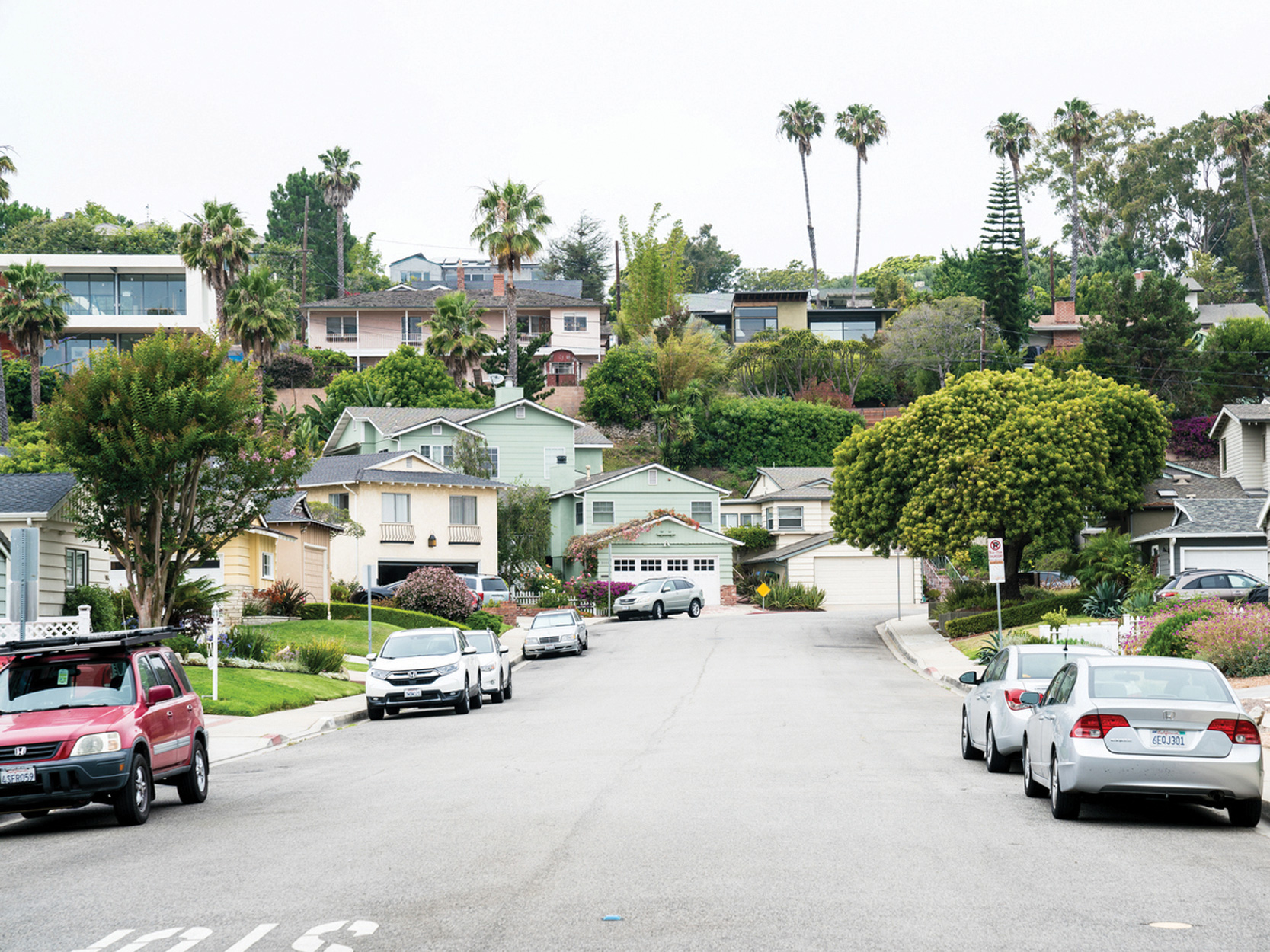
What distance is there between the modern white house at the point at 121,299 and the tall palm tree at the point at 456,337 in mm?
12789

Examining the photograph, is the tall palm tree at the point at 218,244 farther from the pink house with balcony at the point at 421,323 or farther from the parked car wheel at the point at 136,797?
the parked car wheel at the point at 136,797

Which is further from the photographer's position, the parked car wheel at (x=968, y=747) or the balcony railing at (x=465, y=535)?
the balcony railing at (x=465, y=535)

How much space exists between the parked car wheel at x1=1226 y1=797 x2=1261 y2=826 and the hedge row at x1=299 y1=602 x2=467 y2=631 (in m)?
32.5

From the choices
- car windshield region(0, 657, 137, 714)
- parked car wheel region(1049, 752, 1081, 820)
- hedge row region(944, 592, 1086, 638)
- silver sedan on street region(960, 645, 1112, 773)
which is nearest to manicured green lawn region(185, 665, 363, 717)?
car windshield region(0, 657, 137, 714)

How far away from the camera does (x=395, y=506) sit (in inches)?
2218

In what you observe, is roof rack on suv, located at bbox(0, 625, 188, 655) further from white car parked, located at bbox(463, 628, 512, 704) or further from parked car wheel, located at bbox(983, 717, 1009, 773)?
white car parked, located at bbox(463, 628, 512, 704)

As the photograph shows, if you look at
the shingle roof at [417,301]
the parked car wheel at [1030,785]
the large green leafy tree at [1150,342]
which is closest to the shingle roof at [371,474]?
the shingle roof at [417,301]

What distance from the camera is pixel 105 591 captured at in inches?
1230

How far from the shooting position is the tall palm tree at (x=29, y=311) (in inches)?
2272

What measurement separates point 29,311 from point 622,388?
3232 centimetres

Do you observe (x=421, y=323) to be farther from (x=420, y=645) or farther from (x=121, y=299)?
(x=420, y=645)

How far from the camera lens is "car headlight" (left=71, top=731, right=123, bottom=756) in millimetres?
12734

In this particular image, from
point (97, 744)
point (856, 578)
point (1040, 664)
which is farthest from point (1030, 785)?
point (856, 578)

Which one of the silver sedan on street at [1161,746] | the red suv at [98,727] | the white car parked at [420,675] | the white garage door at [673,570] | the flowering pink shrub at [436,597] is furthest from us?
the white garage door at [673,570]
